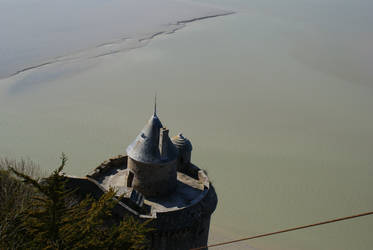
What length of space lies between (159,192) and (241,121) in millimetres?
16433

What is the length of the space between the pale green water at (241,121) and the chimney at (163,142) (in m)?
7.84

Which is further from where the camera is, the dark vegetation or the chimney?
the chimney

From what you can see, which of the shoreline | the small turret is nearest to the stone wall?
the small turret

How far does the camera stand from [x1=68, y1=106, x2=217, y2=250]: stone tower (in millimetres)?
10297

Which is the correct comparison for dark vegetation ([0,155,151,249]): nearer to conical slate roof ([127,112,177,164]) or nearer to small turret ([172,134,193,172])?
conical slate roof ([127,112,177,164])

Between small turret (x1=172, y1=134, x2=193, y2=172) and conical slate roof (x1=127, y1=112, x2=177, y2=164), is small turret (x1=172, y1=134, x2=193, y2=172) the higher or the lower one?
the lower one

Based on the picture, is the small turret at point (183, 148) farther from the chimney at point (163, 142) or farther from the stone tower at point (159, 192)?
the chimney at point (163, 142)

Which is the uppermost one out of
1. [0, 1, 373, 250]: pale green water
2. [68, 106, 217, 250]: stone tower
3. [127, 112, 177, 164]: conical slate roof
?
[127, 112, 177, 164]: conical slate roof

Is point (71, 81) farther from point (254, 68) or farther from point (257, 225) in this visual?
point (257, 225)

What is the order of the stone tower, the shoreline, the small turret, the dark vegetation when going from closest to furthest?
the dark vegetation < the stone tower < the small turret < the shoreline

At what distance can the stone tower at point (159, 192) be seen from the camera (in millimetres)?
10297

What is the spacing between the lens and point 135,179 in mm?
11234

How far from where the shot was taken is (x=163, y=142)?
10914 millimetres

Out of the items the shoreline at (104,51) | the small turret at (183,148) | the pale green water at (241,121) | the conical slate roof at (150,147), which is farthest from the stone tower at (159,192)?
the shoreline at (104,51)
